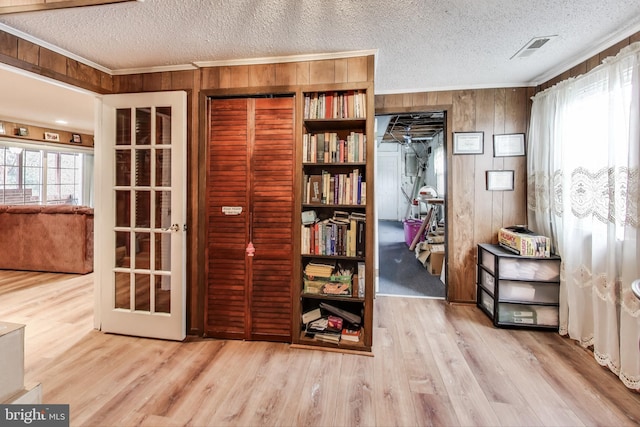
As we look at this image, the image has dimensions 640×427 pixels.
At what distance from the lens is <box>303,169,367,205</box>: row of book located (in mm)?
2227

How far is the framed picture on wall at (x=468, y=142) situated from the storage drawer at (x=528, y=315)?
5.03 feet

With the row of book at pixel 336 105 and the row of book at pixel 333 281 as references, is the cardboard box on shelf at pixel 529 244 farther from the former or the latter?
the row of book at pixel 336 105

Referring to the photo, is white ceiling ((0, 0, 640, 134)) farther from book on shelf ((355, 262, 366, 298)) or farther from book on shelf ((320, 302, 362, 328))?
book on shelf ((320, 302, 362, 328))

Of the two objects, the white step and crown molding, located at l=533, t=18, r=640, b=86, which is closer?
the white step

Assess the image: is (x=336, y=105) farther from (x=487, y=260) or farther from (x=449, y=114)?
(x=487, y=260)

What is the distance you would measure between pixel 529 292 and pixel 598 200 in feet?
3.07

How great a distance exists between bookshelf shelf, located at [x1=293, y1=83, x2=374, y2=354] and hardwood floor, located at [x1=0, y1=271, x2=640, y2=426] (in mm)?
193

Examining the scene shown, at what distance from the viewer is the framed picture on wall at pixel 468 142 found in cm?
305

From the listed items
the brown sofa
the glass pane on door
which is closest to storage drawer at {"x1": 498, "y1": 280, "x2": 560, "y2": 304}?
the glass pane on door

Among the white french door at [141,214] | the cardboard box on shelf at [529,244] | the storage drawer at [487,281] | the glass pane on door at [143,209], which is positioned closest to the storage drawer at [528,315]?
the storage drawer at [487,281]

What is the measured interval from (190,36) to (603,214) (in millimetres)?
3083

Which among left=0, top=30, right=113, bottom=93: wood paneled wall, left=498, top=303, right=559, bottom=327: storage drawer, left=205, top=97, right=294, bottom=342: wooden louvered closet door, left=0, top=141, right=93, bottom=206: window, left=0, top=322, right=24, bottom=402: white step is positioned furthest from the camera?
left=0, top=141, right=93, bottom=206: window

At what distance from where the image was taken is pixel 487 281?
2.85 metres

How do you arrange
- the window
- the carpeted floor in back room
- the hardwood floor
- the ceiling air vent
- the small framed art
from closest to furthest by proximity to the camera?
the hardwood floor
the ceiling air vent
the carpeted floor in back room
the window
the small framed art
